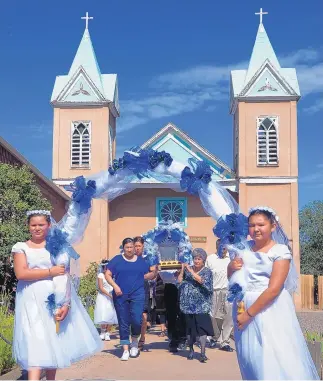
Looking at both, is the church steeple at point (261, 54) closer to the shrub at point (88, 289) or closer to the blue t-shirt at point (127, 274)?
the shrub at point (88, 289)

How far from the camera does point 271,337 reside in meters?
4.68

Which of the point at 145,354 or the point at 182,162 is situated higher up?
the point at 182,162

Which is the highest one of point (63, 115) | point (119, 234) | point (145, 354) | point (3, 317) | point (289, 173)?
point (63, 115)

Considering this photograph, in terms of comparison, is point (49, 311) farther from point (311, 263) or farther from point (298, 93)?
point (311, 263)

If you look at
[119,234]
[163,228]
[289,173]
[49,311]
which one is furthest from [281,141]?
[49,311]

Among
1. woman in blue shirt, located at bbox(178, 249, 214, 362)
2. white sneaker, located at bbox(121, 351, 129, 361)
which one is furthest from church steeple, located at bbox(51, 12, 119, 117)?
white sneaker, located at bbox(121, 351, 129, 361)

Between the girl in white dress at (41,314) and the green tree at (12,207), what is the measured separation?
7.20 metres

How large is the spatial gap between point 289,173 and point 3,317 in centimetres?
1607

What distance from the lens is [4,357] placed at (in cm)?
739

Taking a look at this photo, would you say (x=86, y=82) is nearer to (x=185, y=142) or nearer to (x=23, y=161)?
(x=185, y=142)

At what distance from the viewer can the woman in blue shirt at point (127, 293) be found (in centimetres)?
888

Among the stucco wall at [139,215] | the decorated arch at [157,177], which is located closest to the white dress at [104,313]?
the decorated arch at [157,177]

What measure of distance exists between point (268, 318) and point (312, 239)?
104 feet

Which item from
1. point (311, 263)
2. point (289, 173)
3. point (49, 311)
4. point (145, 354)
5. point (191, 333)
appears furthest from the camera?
point (311, 263)
